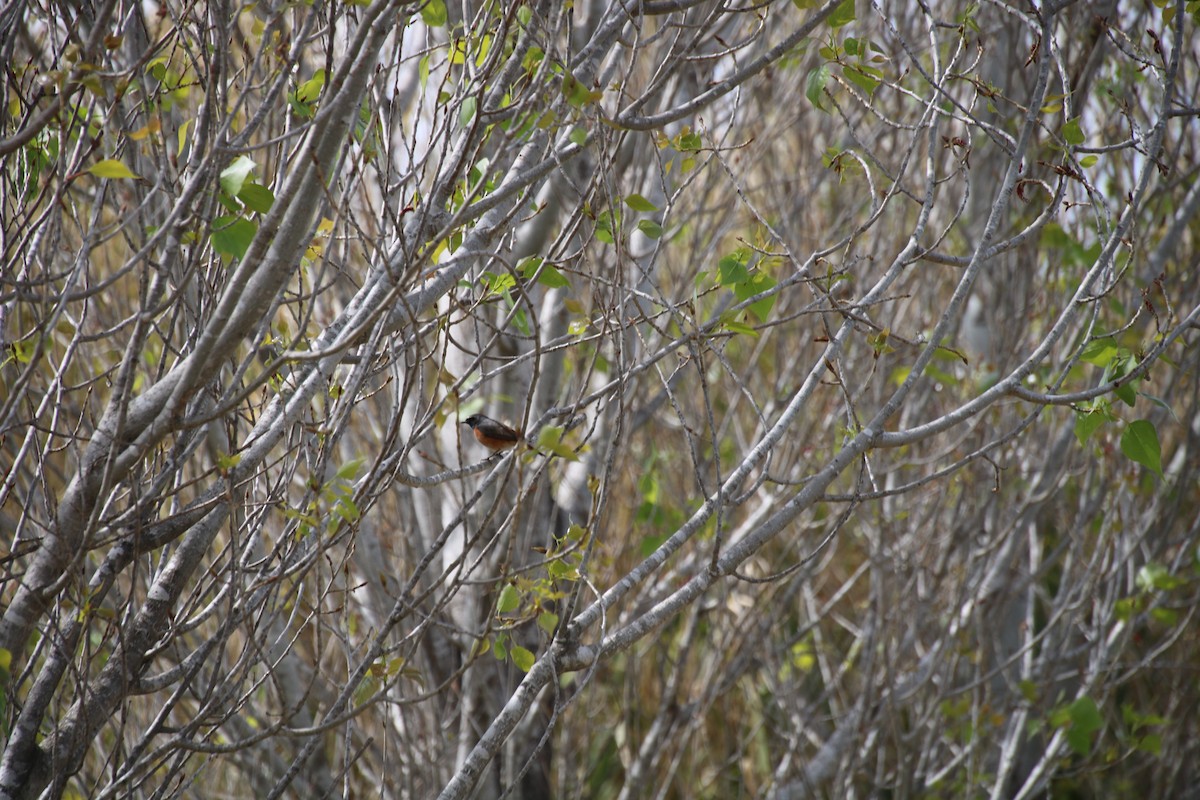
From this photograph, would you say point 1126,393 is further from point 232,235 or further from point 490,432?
point 490,432

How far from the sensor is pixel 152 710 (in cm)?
347

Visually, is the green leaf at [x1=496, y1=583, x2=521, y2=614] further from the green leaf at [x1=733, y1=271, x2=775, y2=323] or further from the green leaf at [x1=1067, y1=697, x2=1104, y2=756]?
the green leaf at [x1=1067, y1=697, x2=1104, y2=756]

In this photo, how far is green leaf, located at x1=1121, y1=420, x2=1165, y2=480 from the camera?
6.32ft

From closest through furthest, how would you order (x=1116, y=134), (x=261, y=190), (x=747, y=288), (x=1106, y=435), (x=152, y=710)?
(x=261, y=190) → (x=747, y=288) → (x=152, y=710) → (x=1106, y=435) → (x=1116, y=134)

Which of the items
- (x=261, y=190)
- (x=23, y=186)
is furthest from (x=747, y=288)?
(x=23, y=186)

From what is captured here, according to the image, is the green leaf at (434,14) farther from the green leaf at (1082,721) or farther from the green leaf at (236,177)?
the green leaf at (1082,721)

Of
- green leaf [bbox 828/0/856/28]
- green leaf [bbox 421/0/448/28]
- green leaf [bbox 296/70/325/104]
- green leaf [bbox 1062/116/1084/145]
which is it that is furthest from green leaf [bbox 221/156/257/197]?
green leaf [bbox 1062/116/1084/145]

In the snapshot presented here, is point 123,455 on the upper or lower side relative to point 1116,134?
lower

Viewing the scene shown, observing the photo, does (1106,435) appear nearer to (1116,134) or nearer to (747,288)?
(1116,134)

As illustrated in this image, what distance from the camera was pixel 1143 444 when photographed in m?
1.94

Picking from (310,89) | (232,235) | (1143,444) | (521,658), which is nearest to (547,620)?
(521,658)

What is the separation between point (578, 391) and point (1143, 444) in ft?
5.31

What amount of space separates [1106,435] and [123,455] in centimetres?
353

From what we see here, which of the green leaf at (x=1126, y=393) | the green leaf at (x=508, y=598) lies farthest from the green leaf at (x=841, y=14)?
the green leaf at (x=508, y=598)
